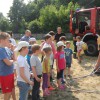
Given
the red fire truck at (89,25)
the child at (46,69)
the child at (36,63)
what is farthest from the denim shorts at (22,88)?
the red fire truck at (89,25)

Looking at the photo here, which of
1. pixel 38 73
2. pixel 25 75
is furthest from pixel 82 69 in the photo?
pixel 25 75

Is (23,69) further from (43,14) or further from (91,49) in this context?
(43,14)

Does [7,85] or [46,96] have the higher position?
[7,85]

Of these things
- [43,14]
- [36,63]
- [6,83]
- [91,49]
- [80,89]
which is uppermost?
[43,14]

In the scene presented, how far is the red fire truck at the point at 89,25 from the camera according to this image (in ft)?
41.3

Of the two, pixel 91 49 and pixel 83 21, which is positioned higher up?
pixel 83 21

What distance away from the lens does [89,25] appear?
1295 cm

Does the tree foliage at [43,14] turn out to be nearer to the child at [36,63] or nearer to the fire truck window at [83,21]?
the fire truck window at [83,21]

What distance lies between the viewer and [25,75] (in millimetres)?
4391

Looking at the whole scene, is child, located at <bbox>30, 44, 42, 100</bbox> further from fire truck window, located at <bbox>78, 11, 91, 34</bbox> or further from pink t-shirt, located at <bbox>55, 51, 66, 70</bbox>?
fire truck window, located at <bbox>78, 11, 91, 34</bbox>

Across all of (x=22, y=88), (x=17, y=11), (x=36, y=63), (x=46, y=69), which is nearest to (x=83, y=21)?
(x=46, y=69)

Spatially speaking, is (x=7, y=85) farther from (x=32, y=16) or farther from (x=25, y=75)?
(x=32, y=16)

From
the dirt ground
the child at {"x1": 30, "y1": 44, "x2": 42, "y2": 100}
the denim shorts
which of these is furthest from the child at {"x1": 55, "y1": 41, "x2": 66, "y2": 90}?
the denim shorts

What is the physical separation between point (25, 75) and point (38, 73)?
0.76 meters
